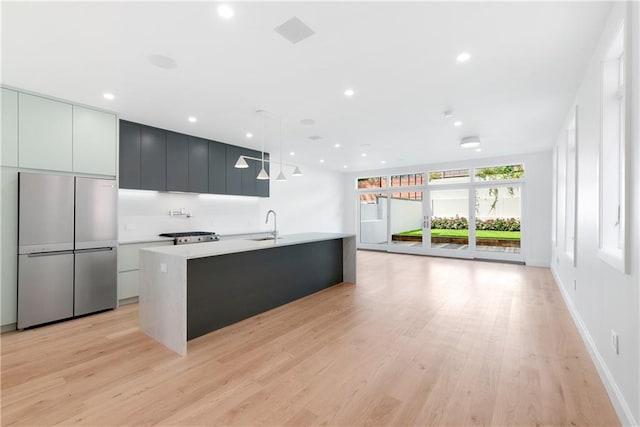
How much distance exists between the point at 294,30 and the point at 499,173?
7313 mm

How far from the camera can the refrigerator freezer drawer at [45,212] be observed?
3280 millimetres

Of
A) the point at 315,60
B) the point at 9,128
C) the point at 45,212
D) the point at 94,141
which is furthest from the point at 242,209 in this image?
the point at 315,60

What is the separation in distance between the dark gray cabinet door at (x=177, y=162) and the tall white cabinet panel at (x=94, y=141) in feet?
3.03

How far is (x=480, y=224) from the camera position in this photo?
7844 millimetres

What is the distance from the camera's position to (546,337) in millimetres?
2984

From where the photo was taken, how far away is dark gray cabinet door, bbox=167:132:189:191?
495cm

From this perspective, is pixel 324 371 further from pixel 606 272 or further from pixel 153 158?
pixel 153 158

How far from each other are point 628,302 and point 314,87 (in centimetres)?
321

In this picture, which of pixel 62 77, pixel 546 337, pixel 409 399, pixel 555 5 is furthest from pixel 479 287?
pixel 62 77

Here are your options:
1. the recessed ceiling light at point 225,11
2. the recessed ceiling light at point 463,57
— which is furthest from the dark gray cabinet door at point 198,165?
the recessed ceiling light at point 463,57

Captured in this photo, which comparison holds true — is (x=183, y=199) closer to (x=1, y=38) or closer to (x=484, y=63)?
(x=1, y=38)

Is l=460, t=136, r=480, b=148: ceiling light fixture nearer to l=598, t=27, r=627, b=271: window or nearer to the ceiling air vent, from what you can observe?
l=598, t=27, r=627, b=271: window

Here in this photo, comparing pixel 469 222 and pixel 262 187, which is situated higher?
pixel 262 187

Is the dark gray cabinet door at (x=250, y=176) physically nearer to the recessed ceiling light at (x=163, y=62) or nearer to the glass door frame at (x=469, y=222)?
the recessed ceiling light at (x=163, y=62)
